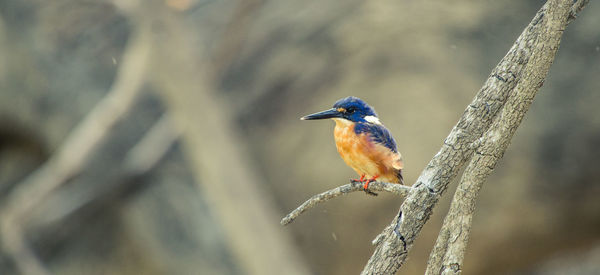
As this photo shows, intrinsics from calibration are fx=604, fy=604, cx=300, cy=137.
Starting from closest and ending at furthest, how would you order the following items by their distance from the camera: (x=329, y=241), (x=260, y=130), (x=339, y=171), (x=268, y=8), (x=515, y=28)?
1. (x=515, y=28)
2. (x=339, y=171)
3. (x=329, y=241)
4. (x=260, y=130)
5. (x=268, y=8)

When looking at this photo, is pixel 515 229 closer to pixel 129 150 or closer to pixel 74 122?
pixel 129 150

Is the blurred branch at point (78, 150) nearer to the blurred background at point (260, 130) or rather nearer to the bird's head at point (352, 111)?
the blurred background at point (260, 130)

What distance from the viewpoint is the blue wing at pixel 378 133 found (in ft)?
2.26

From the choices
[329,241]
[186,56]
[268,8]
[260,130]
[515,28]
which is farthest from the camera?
[268,8]

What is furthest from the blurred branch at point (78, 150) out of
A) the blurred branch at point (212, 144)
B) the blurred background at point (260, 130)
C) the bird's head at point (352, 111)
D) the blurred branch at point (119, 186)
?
the bird's head at point (352, 111)

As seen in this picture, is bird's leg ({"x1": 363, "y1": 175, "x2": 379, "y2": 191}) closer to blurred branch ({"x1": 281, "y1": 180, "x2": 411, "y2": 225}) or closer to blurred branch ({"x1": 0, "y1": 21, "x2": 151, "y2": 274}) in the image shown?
blurred branch ({"x1": 281, "y1": 180, "x2": 411, "y2": 225})

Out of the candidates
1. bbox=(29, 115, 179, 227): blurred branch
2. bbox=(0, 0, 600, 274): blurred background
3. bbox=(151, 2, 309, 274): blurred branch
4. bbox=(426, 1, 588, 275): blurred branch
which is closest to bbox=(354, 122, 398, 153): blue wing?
bbox=(426, 1, 588, 275): blurred branch

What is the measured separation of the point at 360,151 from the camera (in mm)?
731

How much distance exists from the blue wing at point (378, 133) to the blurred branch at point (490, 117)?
6cm

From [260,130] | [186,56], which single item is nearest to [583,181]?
[260,130]

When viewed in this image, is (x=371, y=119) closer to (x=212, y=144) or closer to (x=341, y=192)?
(x=341, y=192)

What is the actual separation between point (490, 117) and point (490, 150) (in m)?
0.04

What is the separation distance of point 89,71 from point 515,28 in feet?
16.9

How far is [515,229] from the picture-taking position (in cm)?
566
